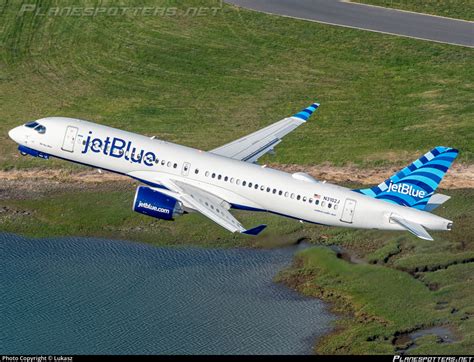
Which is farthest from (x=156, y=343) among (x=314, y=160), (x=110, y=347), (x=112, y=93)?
(x=112, y=93)

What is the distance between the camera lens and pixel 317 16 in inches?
5113

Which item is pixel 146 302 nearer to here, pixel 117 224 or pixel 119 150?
pixel 117 224

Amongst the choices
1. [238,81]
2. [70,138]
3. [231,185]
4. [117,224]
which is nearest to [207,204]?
[231,185]

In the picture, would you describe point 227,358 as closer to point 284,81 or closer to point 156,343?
point 156,343

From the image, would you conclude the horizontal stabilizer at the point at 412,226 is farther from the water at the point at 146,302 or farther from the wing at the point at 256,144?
the wing at the point at 256,144

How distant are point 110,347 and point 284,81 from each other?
48.3 meters

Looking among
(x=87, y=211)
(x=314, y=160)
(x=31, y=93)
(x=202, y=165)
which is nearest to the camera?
(x=202, y=165)

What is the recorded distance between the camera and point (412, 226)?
81250 mm

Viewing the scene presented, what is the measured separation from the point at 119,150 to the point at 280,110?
27.8 m

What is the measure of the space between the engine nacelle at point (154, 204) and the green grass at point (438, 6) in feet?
192

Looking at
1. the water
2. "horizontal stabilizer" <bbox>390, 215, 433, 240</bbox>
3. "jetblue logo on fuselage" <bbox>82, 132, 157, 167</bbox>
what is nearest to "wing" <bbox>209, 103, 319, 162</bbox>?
"jetblue logo on fuselage" <bbox>82, 132, 157, 167</bbox>

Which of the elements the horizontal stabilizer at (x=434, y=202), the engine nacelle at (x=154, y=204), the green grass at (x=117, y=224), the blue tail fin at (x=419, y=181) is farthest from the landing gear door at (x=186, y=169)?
the horizontal stabilizer at (x=434, y=202)

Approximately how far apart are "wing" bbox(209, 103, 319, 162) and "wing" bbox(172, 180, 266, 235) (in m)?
6.73

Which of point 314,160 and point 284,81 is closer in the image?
point 314,160
